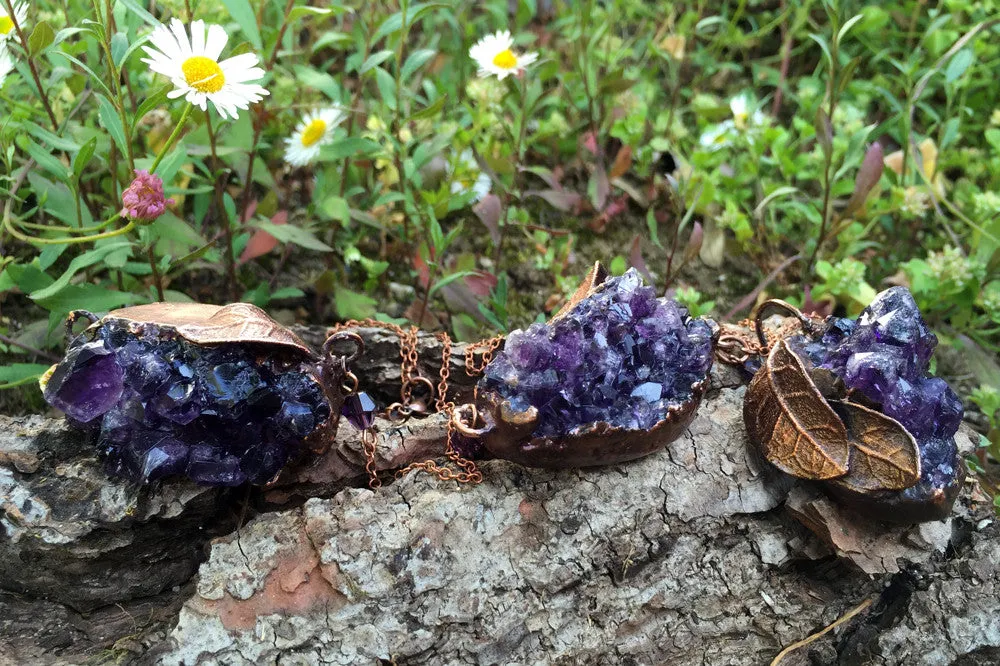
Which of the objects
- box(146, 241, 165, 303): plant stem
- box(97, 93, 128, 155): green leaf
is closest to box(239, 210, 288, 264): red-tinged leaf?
box(146, 241, 165, 303): plant stem

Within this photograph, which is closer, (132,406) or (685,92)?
(132,406)

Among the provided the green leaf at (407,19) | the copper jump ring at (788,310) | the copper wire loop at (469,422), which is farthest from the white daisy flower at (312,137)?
the copper jump ring at (788,310)

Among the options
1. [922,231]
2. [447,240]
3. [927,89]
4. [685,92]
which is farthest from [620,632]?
[927,89]

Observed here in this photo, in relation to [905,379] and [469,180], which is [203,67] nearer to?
[469,180]

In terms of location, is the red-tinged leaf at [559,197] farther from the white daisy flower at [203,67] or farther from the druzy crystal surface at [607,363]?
the white daisy flower at [203,67]

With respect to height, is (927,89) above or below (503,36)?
below

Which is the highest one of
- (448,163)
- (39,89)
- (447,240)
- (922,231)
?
(39,89)

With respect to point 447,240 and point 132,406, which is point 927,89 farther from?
point 132,406
